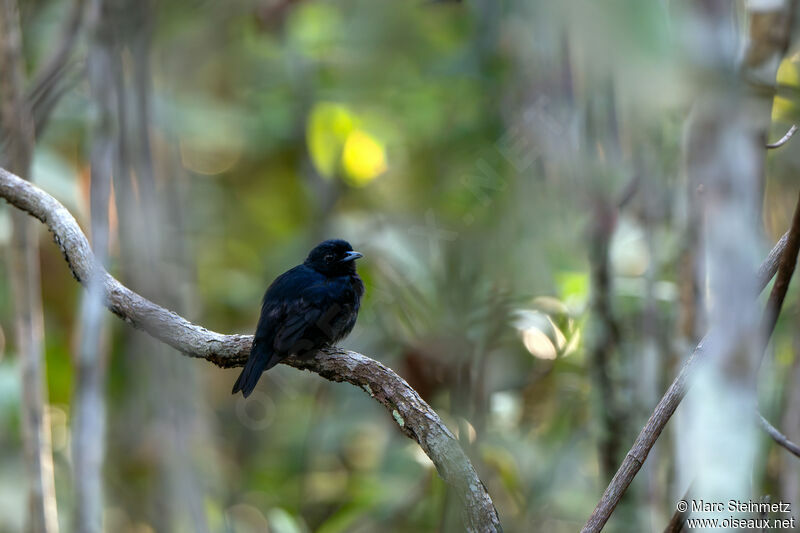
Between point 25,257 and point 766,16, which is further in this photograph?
point 25,257

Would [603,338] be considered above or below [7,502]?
above

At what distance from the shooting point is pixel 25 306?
293 centimetres

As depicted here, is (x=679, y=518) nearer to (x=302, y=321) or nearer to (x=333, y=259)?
(x=302, y=321)

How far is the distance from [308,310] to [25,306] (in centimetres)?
105

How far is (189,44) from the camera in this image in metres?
6.54

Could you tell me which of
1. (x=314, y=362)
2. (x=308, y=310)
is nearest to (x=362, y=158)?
(x=308, y=310)

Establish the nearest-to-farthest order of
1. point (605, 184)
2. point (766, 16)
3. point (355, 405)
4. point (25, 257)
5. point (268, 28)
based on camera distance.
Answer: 1. point (766, 16)
2. point (25, 257)
3. point (605, 184)
4. point (268, 28)
5. point (355, 405)

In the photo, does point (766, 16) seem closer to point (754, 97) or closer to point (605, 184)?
point (754, 97)

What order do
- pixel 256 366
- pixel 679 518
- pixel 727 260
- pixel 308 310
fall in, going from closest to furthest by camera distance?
pixel 727 260
pixel 679 518
pixel 256 366
pixel 308 310

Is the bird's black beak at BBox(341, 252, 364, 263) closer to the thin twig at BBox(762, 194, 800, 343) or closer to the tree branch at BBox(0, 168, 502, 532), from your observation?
the tree branch at BBox(0, 168, 502, 532)

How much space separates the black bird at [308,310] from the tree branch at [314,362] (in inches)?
11.7

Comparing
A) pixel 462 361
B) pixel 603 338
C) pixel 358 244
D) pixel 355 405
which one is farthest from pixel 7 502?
pixel 603 338

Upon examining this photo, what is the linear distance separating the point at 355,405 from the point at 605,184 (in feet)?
8.09

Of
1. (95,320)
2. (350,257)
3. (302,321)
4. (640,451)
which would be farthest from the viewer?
(350,257)
